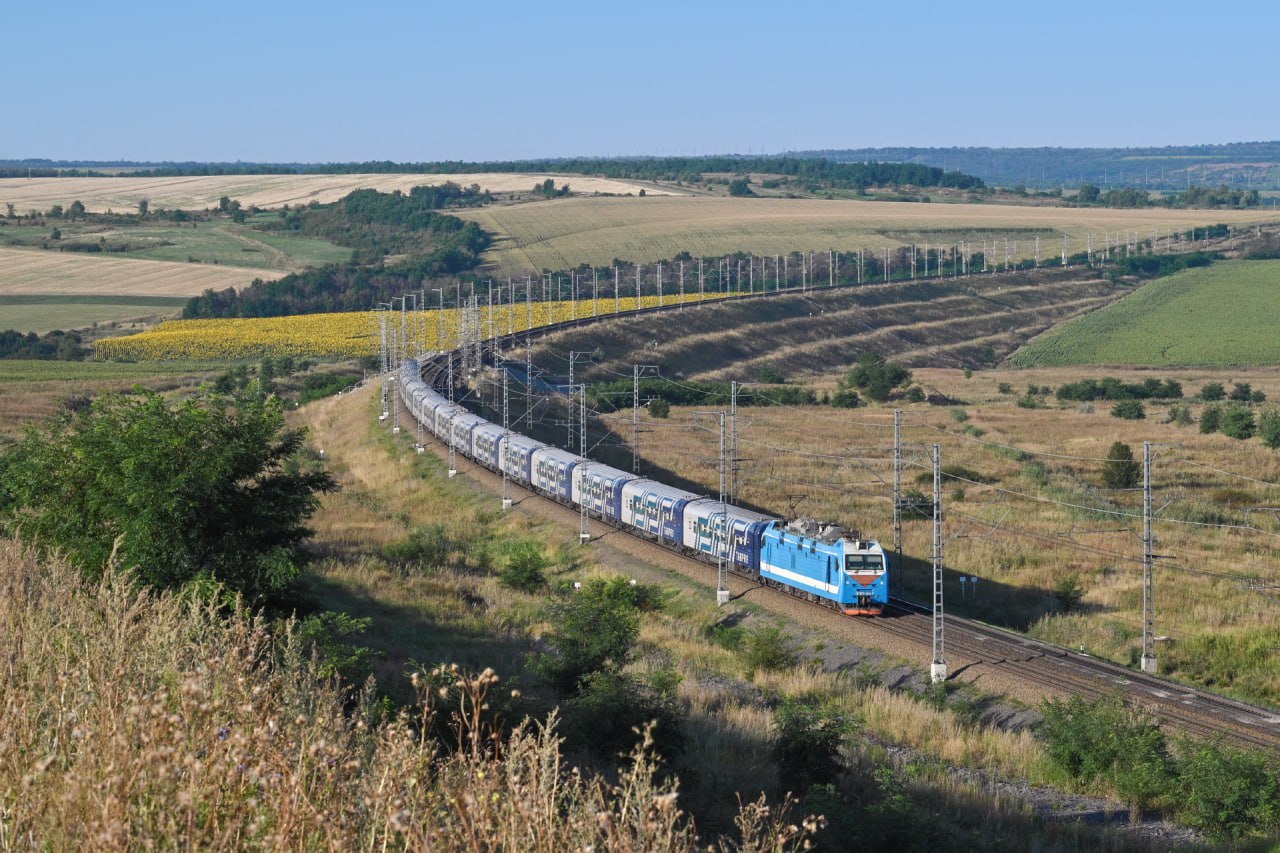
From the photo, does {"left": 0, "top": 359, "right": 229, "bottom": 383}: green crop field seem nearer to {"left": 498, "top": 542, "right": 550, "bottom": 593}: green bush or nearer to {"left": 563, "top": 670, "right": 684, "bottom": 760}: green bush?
{"left": 498, "top": 542, "right": 550, "bottom": 593}: green bush

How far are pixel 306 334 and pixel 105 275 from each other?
45.1m

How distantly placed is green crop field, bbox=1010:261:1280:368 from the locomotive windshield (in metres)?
105

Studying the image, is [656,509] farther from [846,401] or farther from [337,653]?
[846,401]

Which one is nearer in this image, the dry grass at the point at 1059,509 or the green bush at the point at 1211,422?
the dry grass at the point at 1059,509

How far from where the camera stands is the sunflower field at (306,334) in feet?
442

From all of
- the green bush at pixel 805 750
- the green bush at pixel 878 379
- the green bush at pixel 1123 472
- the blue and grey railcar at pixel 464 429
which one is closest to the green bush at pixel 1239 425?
the green bush at pixel 1123 472

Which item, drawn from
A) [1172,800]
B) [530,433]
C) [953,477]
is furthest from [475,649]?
[530,433]

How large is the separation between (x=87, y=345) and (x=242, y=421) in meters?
117

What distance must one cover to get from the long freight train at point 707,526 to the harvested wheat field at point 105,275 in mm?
108970

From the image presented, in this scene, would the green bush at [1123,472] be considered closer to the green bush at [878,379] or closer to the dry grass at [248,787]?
the green bush at [878,379]

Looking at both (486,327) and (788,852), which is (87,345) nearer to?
(486,327)

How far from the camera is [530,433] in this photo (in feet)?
278

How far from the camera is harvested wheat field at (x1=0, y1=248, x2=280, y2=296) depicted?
545ft

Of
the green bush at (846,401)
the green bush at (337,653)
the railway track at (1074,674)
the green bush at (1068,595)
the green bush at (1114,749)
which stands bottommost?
the green bush at (846,401)
